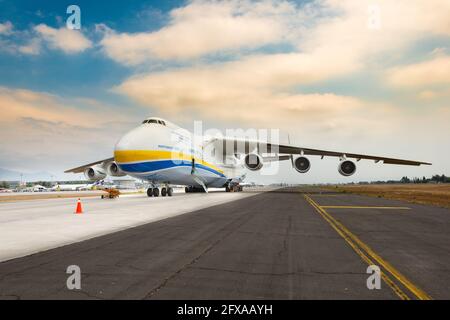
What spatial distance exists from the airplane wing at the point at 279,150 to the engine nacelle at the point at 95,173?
1055 cm

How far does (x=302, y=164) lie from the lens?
33125 millimetres

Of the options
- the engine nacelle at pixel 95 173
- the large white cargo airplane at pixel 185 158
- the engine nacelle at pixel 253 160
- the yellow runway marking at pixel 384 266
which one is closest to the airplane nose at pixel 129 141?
the large white cargo airplane at pixel 185 158

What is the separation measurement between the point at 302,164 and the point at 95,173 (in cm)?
1964

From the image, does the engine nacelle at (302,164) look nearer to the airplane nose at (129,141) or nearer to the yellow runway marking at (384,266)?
the airplane nose at (129,141)

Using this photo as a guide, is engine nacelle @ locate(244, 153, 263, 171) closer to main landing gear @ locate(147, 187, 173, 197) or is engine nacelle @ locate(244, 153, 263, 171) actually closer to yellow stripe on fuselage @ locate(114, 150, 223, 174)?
main landing gear @ locate(147, 187, 173, 197)

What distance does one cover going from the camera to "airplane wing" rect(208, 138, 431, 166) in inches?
1332

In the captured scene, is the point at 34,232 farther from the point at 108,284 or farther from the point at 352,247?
the point at 352,247

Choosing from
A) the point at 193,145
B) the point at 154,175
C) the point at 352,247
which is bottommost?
the point at 352,247

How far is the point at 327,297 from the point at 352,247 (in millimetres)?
3638

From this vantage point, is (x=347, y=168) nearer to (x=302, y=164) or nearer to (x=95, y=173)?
(x=302, y=164)

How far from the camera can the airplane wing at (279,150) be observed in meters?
33.8

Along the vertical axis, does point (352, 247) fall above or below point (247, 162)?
below
